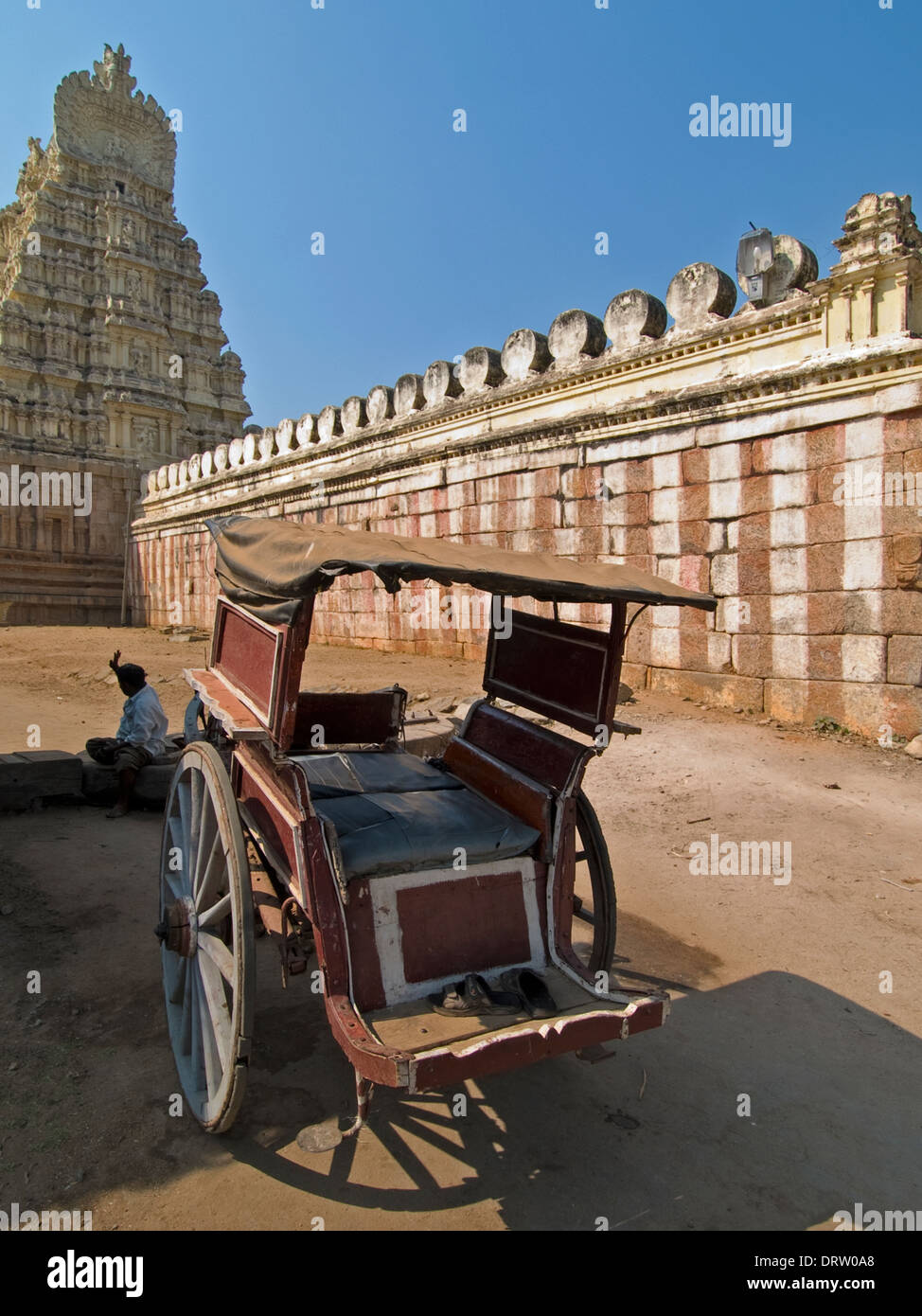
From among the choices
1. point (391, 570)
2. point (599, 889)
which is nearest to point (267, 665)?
point (391, 570)

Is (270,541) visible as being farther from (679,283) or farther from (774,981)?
(679,283)

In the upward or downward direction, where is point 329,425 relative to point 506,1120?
upward

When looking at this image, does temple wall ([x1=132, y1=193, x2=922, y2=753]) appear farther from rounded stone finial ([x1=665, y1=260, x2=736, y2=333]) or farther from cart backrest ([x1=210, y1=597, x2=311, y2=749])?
cart backrest ([x1=210, y1=597, x2=311, y2=749])

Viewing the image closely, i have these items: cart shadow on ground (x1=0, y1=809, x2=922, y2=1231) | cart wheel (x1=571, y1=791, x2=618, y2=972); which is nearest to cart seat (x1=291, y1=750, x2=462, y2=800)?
cart wheel (x1=571, y1=791, x2=618, y2=972)

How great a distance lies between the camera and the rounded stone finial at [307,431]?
1387cm

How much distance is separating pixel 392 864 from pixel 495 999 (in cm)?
53

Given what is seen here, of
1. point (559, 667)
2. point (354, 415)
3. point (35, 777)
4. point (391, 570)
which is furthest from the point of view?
point (354, 415)

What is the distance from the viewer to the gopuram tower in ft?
71.3

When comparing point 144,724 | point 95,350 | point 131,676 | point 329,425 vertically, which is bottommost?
point 144,724

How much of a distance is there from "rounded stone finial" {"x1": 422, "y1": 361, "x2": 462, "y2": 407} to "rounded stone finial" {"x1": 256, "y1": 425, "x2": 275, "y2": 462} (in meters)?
4.74

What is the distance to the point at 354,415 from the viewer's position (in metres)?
12.6

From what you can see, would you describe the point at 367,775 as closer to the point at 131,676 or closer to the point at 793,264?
the point at 131,676

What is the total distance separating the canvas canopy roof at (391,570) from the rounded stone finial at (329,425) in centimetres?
1057
